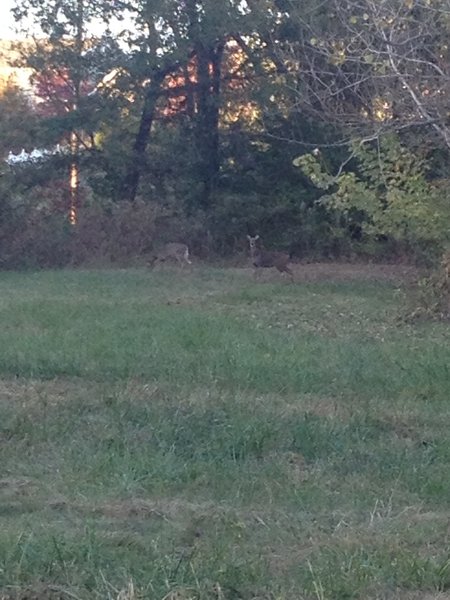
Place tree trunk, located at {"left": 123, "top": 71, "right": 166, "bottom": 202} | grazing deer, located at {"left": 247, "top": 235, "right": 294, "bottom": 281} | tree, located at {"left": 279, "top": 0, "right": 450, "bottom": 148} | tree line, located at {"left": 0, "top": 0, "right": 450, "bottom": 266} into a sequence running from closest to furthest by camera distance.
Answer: tree, located at {"left": 279, "top": 0, "right": 450, "bottom": 148} < grazing deer, located at {"left": 247, "top": 235, "right": 294, "bottom": 281} < tree line, located at {"left": 0, "top": 0, "right": 450, "bottom": 266} < tree trunk, located at {"left": 123, "top": 71, "right": 166, "bottom": 202}

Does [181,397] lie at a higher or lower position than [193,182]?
lower

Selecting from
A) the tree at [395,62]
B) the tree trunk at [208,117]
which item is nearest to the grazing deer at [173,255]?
the tree trunk at [208,117]

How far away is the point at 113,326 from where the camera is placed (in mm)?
16250

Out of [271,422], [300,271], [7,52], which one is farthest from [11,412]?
[7,52]

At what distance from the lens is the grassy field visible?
5.93 metres

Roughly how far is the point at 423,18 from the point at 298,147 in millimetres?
13005

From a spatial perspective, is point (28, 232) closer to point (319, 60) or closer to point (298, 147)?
point (298, 147)

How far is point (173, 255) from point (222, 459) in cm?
2005

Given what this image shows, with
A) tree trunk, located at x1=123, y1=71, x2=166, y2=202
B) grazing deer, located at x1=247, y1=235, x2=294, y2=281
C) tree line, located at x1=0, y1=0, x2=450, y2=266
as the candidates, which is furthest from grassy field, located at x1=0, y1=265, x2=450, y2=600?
tree trunk, located at x1=123, y1=71, x2=166, y2=202

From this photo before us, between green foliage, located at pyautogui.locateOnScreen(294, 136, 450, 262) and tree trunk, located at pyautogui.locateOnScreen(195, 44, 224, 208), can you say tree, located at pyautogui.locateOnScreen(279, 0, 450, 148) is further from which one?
tree trunk, located at pyautogui.locateOnScreen(195, 44, 224, 208)

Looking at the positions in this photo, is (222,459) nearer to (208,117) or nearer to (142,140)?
(208,117)

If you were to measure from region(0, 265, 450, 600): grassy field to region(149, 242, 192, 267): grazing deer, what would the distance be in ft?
36.8

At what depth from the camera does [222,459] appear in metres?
8.83

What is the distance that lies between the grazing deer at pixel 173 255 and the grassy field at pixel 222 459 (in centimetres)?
1122
